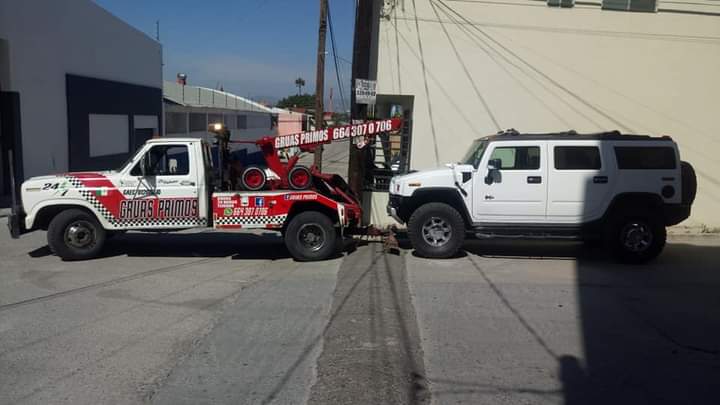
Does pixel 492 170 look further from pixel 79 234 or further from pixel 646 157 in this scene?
pixel 79 234

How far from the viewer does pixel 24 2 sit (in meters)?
17.2

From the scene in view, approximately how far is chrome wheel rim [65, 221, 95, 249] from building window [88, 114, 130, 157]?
12940 millimetres

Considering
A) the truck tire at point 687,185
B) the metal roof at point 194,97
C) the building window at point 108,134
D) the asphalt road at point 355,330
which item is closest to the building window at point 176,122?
the metal roof at point 194,97

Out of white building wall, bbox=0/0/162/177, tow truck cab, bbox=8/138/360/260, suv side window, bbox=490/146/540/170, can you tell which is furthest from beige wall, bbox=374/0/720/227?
white building wall, bbox=0/0/162/177

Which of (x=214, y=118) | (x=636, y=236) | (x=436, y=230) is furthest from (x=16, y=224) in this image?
(x=214, y=118)

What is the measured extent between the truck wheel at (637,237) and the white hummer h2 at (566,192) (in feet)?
0.05

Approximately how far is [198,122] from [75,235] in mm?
28757

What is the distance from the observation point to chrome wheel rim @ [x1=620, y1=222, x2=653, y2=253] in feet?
33.8

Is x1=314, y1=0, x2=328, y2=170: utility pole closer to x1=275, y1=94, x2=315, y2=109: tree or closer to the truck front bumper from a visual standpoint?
the truck front bumper

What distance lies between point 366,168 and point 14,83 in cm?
1004

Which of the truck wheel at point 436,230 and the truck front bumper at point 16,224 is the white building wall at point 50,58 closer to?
the truck front bumper at point 16,224

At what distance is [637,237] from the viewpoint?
10336mm

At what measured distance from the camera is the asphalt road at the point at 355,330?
515 centimetres

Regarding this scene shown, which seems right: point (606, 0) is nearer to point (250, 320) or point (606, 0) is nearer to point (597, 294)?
point (597, 294)
